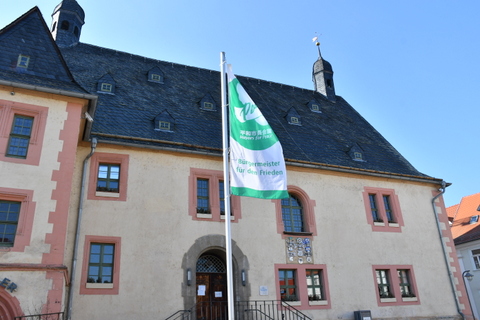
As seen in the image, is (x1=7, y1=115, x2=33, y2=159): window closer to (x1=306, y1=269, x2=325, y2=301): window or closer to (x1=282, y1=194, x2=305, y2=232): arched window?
(x1=282, y1=194, x2=305, y2=232): arched window

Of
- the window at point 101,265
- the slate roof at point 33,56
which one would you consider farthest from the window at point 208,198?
the slate roof at point 33,56

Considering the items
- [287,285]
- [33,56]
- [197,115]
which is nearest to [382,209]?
[287,285]

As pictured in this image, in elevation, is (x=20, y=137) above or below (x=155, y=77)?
below

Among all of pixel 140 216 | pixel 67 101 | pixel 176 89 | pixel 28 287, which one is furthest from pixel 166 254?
pixel 176 89

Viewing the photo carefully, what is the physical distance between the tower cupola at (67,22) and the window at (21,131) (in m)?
9.50

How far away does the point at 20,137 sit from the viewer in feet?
39.3

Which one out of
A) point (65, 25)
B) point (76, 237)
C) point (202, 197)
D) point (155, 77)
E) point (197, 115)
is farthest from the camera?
point (65, 25)

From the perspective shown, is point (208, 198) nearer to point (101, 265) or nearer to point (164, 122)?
point (164, 122)

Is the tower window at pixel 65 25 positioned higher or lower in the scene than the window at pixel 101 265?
higher

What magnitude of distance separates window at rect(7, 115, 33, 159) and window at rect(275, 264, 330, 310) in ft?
29.0

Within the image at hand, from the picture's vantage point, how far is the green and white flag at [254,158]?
9812 millimetres

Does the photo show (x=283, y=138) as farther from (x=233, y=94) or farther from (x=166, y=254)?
(x=233, y=94)

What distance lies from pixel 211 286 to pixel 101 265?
3741mm

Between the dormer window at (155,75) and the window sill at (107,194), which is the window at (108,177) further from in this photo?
the dormer window at (155,75)
